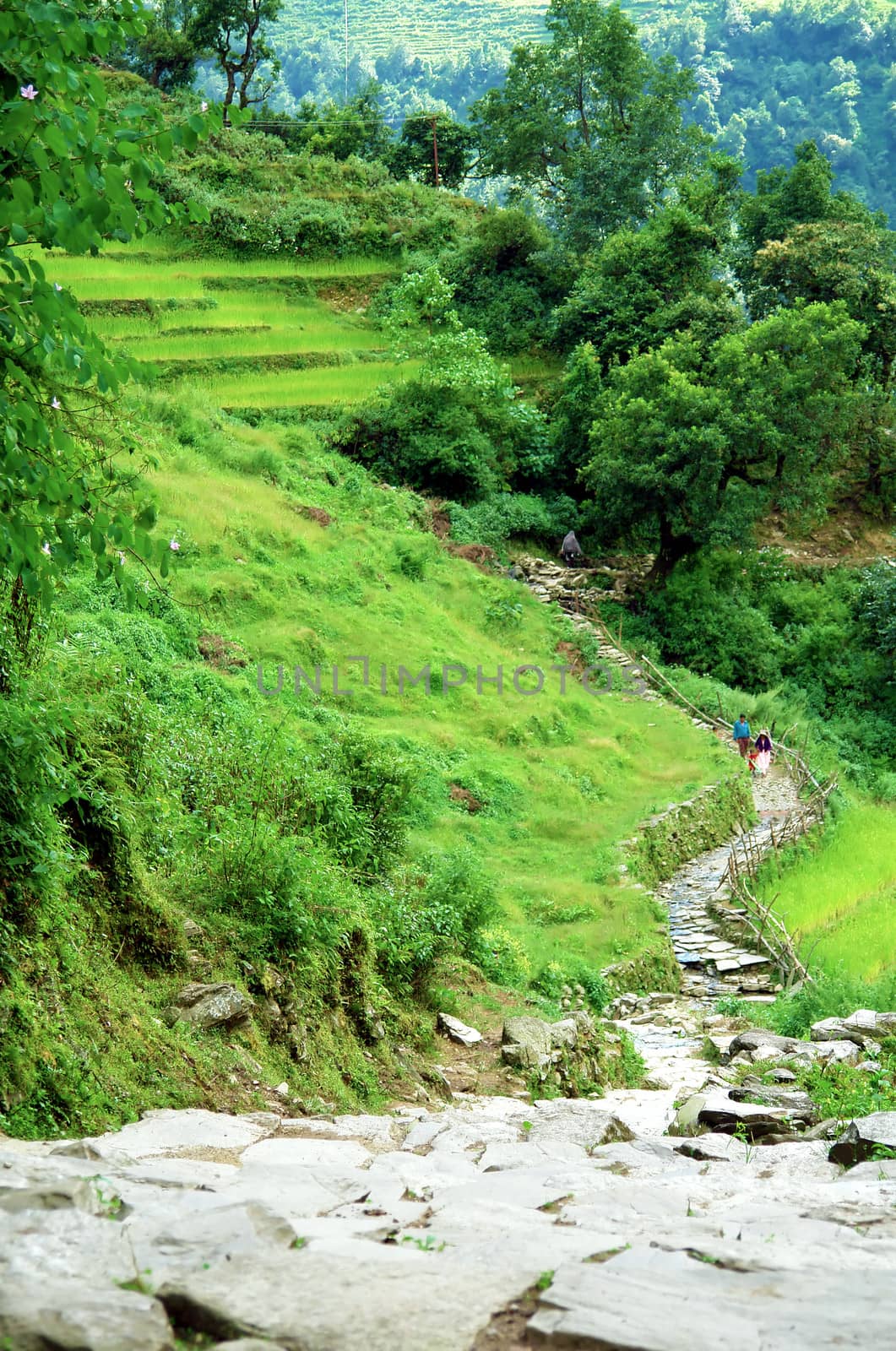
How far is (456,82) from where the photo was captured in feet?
315

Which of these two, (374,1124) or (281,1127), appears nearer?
(281,1127)

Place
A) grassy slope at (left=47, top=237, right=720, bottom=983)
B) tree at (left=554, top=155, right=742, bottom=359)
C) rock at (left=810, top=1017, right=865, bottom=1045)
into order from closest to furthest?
rock at (left=810, top=1017, right=865, bottom=1045), grassy slope at (left=47, top=237, right=720, bottom=983), tree at (left=554, top=155, right=742, bottom=359)

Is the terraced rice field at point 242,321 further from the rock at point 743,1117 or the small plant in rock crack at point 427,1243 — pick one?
the small plant in rock crack at point 427,1243

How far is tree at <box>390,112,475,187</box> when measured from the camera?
43.8 m

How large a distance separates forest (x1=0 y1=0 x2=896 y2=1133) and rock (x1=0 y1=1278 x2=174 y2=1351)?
7.10 ft

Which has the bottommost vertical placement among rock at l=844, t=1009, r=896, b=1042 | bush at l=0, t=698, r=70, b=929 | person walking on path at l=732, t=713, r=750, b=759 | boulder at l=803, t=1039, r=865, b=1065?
person walking on path at l=732, t=713, r=750, b=759

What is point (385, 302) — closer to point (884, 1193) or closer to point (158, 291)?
point (158, 291)

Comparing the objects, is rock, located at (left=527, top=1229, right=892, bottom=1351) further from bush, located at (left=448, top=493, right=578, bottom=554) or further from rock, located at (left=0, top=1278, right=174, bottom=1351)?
bush, located at (left=448, top=493, right=578, bottom=554)

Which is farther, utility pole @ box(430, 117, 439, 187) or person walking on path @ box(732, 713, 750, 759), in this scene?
utility pole @ box(430, 117, 439, 187)

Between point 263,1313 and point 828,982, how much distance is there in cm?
924

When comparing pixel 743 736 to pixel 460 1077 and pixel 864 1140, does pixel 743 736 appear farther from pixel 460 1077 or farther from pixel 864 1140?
pixel 864 1140

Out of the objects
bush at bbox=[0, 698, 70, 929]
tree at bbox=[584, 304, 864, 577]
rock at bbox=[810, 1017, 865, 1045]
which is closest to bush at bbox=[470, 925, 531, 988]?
rock at bbox=[810, 1017, 865, 1045]

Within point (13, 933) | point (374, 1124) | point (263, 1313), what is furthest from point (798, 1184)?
point (13, 933)

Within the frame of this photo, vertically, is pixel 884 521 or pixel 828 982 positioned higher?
pixel 884 521
